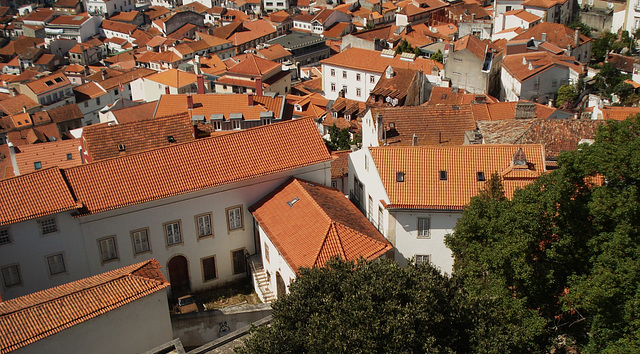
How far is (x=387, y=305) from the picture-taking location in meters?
20.4

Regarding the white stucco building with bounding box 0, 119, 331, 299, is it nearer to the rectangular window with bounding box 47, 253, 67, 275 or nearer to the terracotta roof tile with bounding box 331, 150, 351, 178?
the rectangular window with bounding box 47, 253, 67, 275

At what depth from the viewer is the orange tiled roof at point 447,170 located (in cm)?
3209

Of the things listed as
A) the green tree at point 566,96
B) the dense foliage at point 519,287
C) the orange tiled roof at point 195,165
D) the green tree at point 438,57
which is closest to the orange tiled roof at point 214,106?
the orange tiled roof at point 195,165

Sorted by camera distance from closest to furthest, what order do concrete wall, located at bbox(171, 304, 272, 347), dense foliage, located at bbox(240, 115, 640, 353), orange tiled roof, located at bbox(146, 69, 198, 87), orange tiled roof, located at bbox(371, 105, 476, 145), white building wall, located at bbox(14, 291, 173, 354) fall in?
1. dense foliage, located at bbox(240, 115, 640, 353)
2. white building wall, located at bbox(14, 291, 173, 354)
3. concrete wall, located at bbox(171, 304, 272, 347)
4. orange tiled roof, located at bbox(371, 105, 476, 145)
5. orange tiled roof, located at bbox(146, 69, 198, 87)

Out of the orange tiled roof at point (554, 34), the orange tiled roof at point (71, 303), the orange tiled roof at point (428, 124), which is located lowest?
the orange tiled roof at point (554, 34)

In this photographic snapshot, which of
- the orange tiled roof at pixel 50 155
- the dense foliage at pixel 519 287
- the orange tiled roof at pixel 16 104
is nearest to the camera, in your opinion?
the dense foliage at pixel 519 287

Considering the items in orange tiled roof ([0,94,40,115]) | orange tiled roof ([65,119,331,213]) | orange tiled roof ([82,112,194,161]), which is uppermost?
orange tiled roof ([65,119,331,213])

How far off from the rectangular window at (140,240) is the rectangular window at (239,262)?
16.3 feet

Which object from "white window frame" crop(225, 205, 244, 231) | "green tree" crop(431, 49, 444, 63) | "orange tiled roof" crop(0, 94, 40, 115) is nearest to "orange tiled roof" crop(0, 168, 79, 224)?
"white window frame" crop(225, 205, 244, 231)

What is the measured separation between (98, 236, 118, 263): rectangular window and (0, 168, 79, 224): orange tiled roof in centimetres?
254

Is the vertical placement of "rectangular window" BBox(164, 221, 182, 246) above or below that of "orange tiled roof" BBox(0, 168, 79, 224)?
below

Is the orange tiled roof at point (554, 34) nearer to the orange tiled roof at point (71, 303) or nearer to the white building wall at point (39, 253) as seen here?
the white building wall at point (39, 253)

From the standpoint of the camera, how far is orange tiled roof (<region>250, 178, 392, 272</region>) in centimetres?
2956

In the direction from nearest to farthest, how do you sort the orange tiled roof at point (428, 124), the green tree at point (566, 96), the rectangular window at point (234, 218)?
the rectangular window at point (234, 218) < the orange tiled roof at point (428, 124) < the green tree at point (566, 96)
